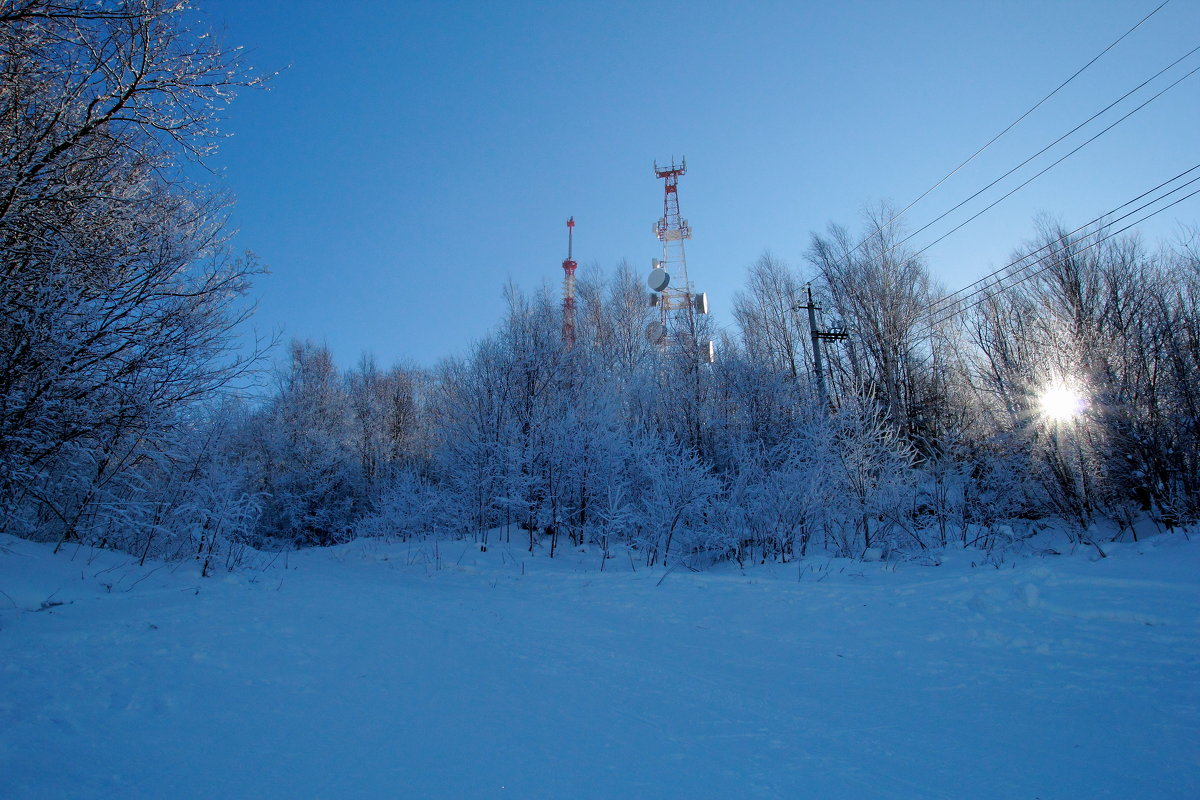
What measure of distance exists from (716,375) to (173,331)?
46.7 feet

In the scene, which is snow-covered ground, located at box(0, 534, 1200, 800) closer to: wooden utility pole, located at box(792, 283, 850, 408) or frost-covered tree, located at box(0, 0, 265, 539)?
frost-covered tree, located at box(0, 0, 265, 539)

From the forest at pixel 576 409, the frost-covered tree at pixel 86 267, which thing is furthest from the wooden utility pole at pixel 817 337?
the frost-covered tree at pixel 86 267

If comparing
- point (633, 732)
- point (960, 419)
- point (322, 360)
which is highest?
point (322, 360)

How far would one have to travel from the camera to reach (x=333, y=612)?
4.16m

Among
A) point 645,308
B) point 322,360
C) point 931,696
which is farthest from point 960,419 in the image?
point 322,360

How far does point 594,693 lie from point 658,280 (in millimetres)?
20084

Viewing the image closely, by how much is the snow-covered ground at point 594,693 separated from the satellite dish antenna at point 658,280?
17768mm

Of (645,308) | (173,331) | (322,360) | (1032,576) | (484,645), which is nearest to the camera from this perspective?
(484,645)

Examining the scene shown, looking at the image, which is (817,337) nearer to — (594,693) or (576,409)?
(576,409)

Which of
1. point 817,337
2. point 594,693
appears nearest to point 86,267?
point 594,693

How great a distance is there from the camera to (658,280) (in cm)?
2155

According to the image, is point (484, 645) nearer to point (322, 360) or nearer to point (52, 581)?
point (52, 581)

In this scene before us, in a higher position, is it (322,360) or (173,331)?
(322,360)

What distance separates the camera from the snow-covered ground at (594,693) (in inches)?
72.1
